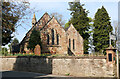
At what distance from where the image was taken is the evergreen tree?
1735 inches

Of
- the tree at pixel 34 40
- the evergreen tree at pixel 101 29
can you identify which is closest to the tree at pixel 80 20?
the evergreen tree at pixel 101 29

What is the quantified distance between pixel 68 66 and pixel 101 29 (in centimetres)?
2700

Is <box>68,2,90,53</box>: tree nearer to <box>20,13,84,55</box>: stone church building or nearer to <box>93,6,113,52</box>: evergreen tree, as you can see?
<box>93,6,113,52</box>: evergreen tree

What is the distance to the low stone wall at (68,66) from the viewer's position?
1822 centimetres

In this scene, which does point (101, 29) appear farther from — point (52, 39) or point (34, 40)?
point (34, 40)

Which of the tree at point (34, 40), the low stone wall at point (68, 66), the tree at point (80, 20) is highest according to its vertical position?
the tree at point (80, 20)

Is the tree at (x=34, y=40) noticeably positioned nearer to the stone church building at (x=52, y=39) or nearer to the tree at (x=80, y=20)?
the stone church building at (x=52, y=39)

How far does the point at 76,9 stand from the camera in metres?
51.2

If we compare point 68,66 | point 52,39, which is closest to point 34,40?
point 52,39

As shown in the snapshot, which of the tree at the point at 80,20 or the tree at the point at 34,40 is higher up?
the tree at the point at 80,20

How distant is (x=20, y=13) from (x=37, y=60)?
9.40 meters

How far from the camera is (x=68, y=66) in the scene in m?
20.8

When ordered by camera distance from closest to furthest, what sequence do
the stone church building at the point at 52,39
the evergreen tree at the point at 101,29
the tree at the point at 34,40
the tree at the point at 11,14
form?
1. the tree at the point at 11,14
2. the tree at the point at 34,40
3. the stone church building at the point at 52,39
4. the evergreen tree at the point at 101,29

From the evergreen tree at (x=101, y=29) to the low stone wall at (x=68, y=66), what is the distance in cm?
2388
